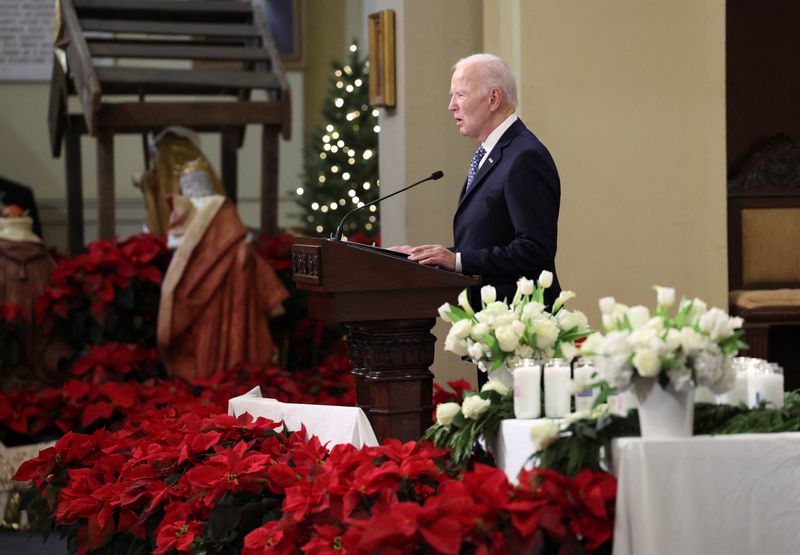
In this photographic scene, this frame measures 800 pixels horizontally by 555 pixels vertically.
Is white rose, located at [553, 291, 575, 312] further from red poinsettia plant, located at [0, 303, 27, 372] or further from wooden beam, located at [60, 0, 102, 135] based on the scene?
wooden beam, located at [60, 0, 102, 135]

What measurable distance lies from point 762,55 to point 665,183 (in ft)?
5.29

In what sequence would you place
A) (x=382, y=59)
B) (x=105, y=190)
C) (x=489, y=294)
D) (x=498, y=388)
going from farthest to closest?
(x=105, y=190) → (x=382, y=59) → (x=489, y=294) → (x=498, y=388)

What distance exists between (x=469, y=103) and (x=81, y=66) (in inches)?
212

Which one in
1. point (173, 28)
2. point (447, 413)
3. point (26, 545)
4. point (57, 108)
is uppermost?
point (173, 28)

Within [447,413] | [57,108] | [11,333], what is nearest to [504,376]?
[447,413]

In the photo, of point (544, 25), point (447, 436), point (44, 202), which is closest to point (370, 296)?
point (447, 436)

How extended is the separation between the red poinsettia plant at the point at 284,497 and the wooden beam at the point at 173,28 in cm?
552

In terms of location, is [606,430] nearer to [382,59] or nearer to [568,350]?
[568,350]

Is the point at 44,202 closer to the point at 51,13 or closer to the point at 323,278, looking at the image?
the point at 51,13

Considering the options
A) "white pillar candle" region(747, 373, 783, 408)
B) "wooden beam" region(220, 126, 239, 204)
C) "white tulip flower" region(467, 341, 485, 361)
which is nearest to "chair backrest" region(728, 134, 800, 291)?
"white tulip flower" region(467, 341, 485, 361)

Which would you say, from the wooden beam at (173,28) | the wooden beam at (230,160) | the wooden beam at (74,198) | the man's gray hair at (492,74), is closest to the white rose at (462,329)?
the man's gray hair at (492,74)

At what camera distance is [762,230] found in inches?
271

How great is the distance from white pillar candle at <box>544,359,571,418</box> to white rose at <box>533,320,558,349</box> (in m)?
0.19

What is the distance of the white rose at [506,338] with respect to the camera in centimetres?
334
